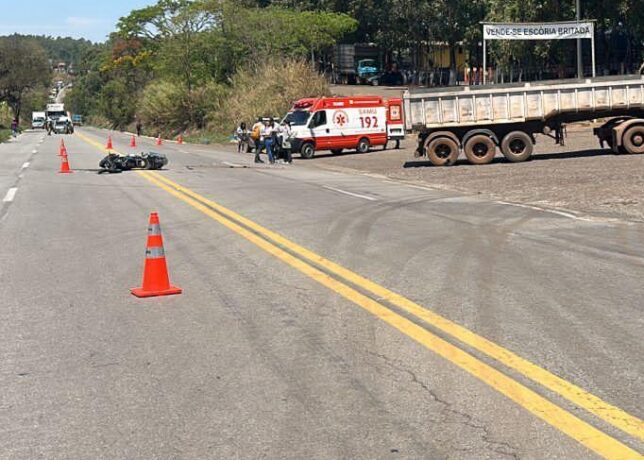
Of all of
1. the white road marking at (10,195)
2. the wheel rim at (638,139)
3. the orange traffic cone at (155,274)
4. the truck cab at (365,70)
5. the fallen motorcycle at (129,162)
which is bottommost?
the orange traffic cone at (155,274)

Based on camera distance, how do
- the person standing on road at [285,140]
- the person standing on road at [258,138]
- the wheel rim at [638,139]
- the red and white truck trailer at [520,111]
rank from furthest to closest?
the person standing on road at [258,138], the person standing on road at [285,140], the wheel rim at [638,139], the red and white truck trailer at [520,111]

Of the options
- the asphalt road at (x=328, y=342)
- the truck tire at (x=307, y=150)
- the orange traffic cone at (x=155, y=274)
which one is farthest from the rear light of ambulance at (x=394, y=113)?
the orange traffic cone at (x=155, y=274)

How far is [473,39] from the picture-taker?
68062 mm

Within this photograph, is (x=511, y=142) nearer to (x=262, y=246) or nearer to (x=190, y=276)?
(x=262, y=246)

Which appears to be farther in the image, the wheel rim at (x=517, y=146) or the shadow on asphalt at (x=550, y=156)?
the shadow on asphalt at (x=550, y=156)

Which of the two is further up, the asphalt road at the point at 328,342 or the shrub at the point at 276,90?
the shrub at the point at 276,90

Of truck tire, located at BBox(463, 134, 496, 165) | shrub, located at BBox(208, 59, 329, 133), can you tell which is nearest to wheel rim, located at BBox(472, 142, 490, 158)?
truck tire, located at BBox(463, 134, 496, 165)

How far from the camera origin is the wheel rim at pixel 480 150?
27656 millimetres

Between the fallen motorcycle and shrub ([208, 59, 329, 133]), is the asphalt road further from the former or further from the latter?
shrub ([208, 59, 329, 133])

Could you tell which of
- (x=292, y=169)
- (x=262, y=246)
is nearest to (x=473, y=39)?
(x=292, y=169)

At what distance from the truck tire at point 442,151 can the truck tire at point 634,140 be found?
5155 mm

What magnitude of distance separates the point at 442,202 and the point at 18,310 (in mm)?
11197

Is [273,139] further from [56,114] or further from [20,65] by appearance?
[20,65]

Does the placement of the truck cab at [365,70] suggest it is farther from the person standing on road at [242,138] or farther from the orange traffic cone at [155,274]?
the orange traffic cone at [155,274]
